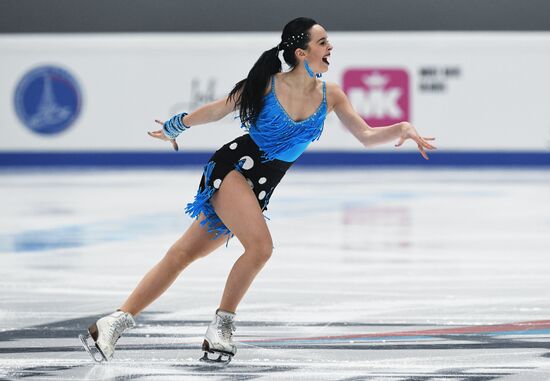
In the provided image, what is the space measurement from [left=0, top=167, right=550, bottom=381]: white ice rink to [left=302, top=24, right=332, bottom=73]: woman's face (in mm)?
1101

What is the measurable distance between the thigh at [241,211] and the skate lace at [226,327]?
0.29 metres

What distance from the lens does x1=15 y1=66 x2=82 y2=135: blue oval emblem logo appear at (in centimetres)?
1773

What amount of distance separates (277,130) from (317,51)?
345 mm

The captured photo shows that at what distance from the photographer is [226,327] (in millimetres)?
4750

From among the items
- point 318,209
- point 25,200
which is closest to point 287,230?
point 318,209

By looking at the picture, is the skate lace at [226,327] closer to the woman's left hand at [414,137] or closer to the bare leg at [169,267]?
A: the bare leg at [169,267]

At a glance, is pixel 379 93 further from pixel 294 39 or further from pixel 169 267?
pixel 169 267

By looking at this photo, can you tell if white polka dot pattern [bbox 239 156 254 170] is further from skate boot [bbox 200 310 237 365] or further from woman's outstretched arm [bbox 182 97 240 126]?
skate boot [bbox 200 310 237 365]

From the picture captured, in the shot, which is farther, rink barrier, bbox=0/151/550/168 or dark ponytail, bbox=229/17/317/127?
rink barrier, bbox=0/151/550/168

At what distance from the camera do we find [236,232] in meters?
4.73

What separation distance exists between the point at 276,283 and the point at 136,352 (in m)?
2.31

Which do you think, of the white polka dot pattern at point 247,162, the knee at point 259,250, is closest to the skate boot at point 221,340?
the knee at point 259,250

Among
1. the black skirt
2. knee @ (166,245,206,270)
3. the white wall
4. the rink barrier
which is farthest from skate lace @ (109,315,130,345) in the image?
the rink barrier

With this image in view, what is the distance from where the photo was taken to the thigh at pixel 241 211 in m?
4.71
